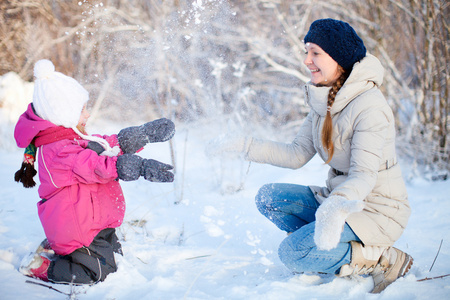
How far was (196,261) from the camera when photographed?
1.90 m

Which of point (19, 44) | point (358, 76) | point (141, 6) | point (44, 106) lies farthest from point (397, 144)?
point (19, 44)

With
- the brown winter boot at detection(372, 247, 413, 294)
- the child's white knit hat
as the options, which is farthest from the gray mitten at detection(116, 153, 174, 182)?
the brown winter boot at detection(372, 247, 413, 294)

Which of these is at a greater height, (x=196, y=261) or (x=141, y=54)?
(x=141, y=54)

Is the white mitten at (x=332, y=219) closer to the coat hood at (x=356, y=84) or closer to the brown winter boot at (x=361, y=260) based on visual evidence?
the brown winter boot at (x=361, y=260)

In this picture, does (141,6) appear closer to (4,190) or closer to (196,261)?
(4,190)

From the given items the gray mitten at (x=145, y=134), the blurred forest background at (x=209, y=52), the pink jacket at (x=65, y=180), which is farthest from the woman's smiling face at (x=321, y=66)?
Result: the blurred forest background at (x=209, y=52)

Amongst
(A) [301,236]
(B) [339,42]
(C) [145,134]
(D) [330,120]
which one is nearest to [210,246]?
(A) [301,236]

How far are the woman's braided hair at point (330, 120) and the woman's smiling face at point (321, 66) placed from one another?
0.10 feet

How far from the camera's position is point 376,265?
1640mm

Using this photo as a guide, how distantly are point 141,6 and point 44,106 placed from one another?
371 centimetres

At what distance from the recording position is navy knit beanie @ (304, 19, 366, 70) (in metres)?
1.61

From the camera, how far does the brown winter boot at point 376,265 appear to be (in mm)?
1603

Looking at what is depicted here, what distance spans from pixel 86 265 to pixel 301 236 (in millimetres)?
1082

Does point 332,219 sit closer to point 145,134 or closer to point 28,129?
point 145,134
